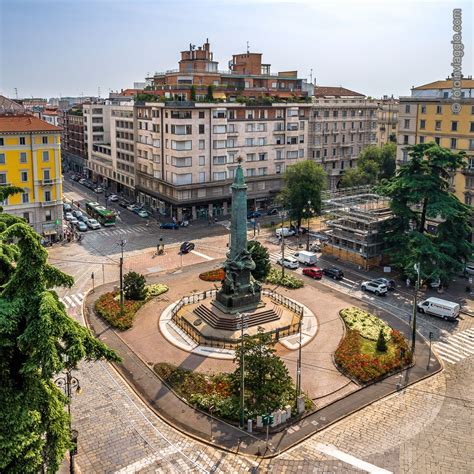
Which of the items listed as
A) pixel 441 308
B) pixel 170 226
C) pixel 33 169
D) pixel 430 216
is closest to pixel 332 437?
pixel 441 308

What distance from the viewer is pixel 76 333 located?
72.1 ft

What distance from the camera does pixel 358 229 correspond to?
224 ft

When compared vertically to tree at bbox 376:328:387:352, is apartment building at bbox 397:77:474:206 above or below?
above

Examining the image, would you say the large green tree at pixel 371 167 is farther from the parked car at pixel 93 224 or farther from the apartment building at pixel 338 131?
the parked car at pixel 93 224

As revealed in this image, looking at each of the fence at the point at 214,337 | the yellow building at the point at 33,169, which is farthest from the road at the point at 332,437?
the yellow building at the point at 33,169

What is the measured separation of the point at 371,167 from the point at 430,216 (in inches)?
1761

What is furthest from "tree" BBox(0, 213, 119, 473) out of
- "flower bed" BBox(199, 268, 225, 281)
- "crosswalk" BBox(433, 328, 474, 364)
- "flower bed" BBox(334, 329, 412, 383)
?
"flower bed" BBox(199, 268, 225, 281)

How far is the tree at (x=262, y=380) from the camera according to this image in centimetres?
3528

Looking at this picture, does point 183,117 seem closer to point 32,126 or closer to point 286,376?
point 32,126

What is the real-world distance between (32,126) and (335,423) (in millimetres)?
58771

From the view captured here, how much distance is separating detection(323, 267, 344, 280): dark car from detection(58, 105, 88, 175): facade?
8664 cm

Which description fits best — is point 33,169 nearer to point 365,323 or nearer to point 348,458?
point 365,323

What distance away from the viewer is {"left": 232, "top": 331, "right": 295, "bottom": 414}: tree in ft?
116

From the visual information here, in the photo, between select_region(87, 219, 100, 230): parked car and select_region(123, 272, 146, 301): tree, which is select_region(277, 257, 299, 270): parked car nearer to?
select_region(123, 272, 146, 301): tree
